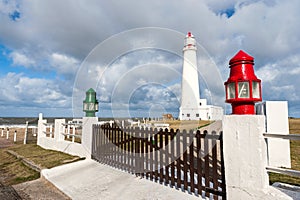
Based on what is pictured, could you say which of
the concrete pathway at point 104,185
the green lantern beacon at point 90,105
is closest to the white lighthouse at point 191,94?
the green lantern beacon at point 90,105

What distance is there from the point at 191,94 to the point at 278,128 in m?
24.9

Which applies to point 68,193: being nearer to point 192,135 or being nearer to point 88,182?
point 88,182

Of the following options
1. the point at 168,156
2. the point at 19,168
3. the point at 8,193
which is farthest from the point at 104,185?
the point at 19,168

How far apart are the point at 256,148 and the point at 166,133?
2.06 meters

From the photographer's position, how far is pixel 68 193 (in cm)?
484

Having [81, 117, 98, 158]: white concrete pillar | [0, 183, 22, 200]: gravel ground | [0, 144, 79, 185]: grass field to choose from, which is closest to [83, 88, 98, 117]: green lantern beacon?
[81, 117, 98, 158]: white concrete pillar

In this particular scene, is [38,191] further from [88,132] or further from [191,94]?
[191,94]

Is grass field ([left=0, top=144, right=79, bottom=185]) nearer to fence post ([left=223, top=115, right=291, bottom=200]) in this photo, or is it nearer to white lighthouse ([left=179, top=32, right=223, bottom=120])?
fence post ([left=223, top=115, right=291, bottom=200])

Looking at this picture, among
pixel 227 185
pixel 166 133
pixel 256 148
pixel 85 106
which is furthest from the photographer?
pixel 85 106

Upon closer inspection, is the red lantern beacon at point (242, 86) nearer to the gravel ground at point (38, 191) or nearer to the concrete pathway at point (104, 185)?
the concrete pathway at point (104, 185)

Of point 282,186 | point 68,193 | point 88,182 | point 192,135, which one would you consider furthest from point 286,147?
point 68,193

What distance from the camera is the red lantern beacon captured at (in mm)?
3188

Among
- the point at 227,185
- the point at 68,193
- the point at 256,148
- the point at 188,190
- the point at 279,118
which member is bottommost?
the point at 68,193

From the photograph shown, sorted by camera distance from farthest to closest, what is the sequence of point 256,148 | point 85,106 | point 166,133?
1. point 85,106
2. point 166,133
3. point 256,148
